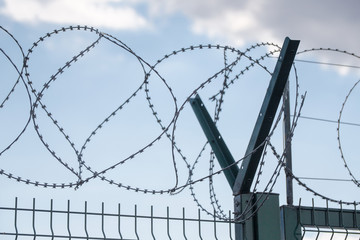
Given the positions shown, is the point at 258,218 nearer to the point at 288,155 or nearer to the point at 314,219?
the point at 314,219

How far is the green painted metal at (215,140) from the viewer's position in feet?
35.4

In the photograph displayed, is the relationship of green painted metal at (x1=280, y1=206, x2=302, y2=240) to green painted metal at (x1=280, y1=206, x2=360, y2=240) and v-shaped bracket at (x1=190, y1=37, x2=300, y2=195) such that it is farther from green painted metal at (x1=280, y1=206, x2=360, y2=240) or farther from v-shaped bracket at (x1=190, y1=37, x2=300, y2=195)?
v-shaped bracket at (x1=190, y1=37, x2=300, y2=195)

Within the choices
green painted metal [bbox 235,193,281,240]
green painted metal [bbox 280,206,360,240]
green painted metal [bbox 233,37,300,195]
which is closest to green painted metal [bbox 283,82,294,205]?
green painted metal [bbox 280,206,360,240]

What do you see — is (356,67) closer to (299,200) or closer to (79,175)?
(299,200)

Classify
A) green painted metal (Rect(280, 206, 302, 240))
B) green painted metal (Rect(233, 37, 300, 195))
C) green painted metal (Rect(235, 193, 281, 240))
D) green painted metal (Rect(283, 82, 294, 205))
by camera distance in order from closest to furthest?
1. green painted metal (Rect(235, 193, 281, 240))
2. green painted metal (Rect(233, 37, 300, 195))
3. green painted metal (Rect(280, 206, 302, 240))
4. green painted metal (Rect(283, 82, 294, 205))

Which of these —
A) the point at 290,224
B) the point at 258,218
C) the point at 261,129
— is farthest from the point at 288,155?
the point at 258,218

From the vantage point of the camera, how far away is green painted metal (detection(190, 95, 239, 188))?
10777mm

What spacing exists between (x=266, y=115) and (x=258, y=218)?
1.21 m

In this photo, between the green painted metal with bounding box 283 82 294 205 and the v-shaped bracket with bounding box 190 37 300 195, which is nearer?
the v-shaped bracket with bounding box 190 37 300 195

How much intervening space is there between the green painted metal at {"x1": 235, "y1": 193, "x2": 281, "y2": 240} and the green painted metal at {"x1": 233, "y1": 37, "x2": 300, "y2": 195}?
0.14m

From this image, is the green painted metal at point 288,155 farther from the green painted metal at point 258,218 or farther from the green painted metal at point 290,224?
the green painted metal at point 258,218

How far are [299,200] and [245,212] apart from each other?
1.01 metres

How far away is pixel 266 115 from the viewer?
10.6 metres

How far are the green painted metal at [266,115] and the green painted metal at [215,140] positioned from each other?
0.65 feet
